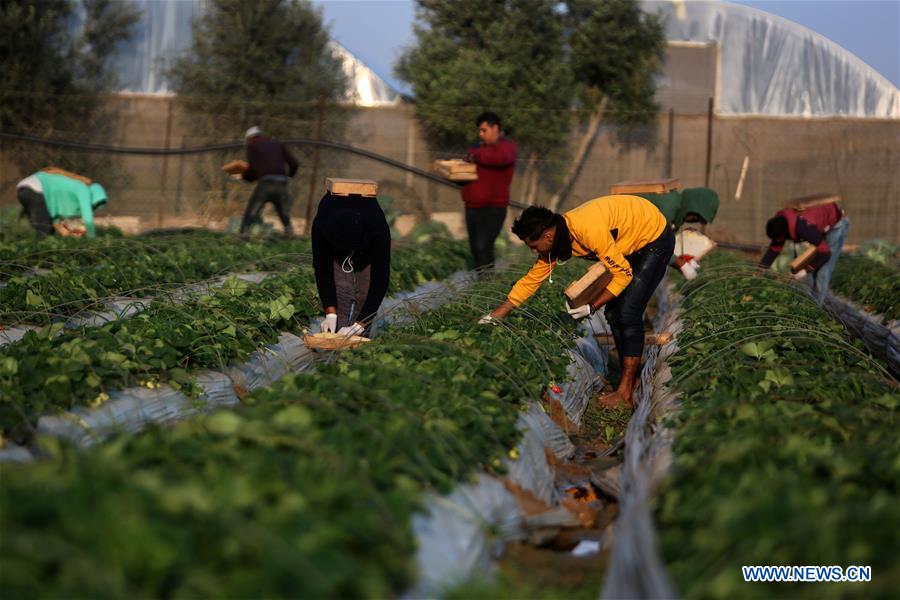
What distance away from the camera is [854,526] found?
8.42ft

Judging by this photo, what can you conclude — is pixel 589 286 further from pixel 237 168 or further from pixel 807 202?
pixel 237 168

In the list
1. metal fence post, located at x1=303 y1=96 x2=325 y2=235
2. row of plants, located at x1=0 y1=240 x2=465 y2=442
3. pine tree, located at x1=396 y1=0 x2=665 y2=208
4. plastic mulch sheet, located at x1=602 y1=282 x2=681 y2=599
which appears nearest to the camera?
plastic mulch sheet, located at x1=602 y1=282 x2=681 y2=599

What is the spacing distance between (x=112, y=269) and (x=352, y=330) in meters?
2.78

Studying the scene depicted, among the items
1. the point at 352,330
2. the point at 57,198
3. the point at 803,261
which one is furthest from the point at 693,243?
the point at 57,198

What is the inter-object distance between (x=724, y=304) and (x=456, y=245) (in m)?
5.19

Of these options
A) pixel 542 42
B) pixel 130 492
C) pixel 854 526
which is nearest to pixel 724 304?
pixel 854 526

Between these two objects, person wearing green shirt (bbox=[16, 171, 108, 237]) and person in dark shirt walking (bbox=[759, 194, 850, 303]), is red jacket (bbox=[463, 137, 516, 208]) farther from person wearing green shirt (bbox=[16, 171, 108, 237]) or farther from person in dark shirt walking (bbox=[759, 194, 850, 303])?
person wearing green shirt (bbox=[16, 171, 108, 237])

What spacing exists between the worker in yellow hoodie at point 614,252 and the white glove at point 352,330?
0.68m

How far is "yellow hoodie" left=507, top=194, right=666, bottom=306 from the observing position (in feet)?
18.0

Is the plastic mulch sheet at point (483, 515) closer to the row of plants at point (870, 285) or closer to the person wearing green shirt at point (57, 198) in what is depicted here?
the row of plants at point (870, 285)

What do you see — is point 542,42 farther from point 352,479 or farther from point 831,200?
point 352,479

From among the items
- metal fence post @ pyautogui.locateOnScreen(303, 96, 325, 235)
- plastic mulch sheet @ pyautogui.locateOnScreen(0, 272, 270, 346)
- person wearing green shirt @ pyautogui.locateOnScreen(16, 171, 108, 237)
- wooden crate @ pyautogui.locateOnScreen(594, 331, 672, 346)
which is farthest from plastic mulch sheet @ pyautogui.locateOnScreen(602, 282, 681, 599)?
metal fence post @ pyautogui.locateOnScreen(303, 96, 325, 235)

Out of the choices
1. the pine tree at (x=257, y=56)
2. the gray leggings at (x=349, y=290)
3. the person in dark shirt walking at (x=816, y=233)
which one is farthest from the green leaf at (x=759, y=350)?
the pine tree at (x=257, y=56)

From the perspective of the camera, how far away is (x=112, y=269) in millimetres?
7590
